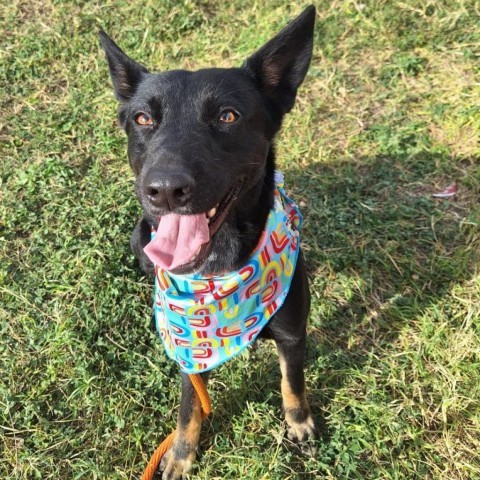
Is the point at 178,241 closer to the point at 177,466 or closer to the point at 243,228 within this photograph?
the point at 243,228

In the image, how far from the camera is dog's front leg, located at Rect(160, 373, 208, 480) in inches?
109

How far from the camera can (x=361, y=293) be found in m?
3.50

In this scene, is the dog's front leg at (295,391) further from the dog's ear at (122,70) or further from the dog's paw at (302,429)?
the dog's ear at (122,70)

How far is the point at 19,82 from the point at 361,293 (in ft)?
→ 13.3

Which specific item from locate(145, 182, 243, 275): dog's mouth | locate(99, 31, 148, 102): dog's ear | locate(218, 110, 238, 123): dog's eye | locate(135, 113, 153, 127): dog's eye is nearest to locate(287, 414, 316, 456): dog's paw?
locate(145, 182, 243, 275): dog's mouth

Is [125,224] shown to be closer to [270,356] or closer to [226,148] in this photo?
[270,356]

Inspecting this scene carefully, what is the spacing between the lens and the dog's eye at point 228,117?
89.6 inches

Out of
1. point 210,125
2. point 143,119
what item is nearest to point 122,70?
point 143,119

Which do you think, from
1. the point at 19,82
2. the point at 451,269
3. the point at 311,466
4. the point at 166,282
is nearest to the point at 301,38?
the point at 166,282

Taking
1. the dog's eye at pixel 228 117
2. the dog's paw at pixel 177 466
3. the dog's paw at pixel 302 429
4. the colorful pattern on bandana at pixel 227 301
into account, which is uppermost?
the dog's eye at pixel 228 117

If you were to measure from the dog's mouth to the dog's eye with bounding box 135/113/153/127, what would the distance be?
515 millimetres

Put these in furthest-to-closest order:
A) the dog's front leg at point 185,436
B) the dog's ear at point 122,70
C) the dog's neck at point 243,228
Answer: the dog's front leg at point 185,436 → the dog's ear at point 122,70 → the dog's neck at point 243,228

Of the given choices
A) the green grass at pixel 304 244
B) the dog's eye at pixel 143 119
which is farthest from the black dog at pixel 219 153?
the green grass at pixel 304 244

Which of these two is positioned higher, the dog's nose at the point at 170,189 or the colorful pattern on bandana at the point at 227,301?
the dog's nose at the point at 170,189
